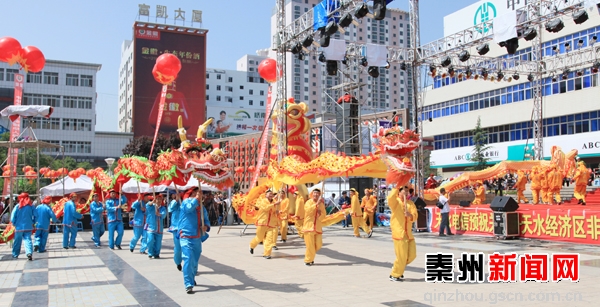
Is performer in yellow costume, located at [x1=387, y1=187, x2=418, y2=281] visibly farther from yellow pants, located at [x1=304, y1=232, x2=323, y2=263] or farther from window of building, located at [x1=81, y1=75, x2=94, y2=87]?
window of building, located at [x1=81, y1=75, x2=94, y2=87]

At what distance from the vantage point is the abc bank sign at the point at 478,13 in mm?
33884

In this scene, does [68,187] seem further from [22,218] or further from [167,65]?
[22,218]

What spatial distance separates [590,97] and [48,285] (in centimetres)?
2967

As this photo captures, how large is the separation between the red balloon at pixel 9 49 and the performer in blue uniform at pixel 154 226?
6.28m

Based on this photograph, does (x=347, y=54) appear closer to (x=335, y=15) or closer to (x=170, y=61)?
(x=335, y=15)

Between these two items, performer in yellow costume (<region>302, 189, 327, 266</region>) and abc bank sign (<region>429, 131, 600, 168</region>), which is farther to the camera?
abc bank sign (<region>429, 131, 600, 168</region>)

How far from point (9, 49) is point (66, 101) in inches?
1404

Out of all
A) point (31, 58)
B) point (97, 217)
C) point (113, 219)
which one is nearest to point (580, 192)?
point (113, 219)

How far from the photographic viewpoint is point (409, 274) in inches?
311

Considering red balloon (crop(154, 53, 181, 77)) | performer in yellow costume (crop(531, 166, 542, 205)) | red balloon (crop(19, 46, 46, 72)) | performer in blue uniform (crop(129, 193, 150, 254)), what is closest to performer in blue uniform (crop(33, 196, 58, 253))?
performer in blue uniform (crop(129, 193, 150, 254))

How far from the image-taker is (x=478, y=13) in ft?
121

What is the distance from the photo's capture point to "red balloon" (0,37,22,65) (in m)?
13.5

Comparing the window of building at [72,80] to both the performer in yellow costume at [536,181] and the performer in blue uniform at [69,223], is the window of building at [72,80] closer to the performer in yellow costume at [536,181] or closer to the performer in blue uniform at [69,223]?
the performer in blue uniform at [69,223]

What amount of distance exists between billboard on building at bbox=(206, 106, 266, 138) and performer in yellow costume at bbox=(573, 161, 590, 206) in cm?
4645
